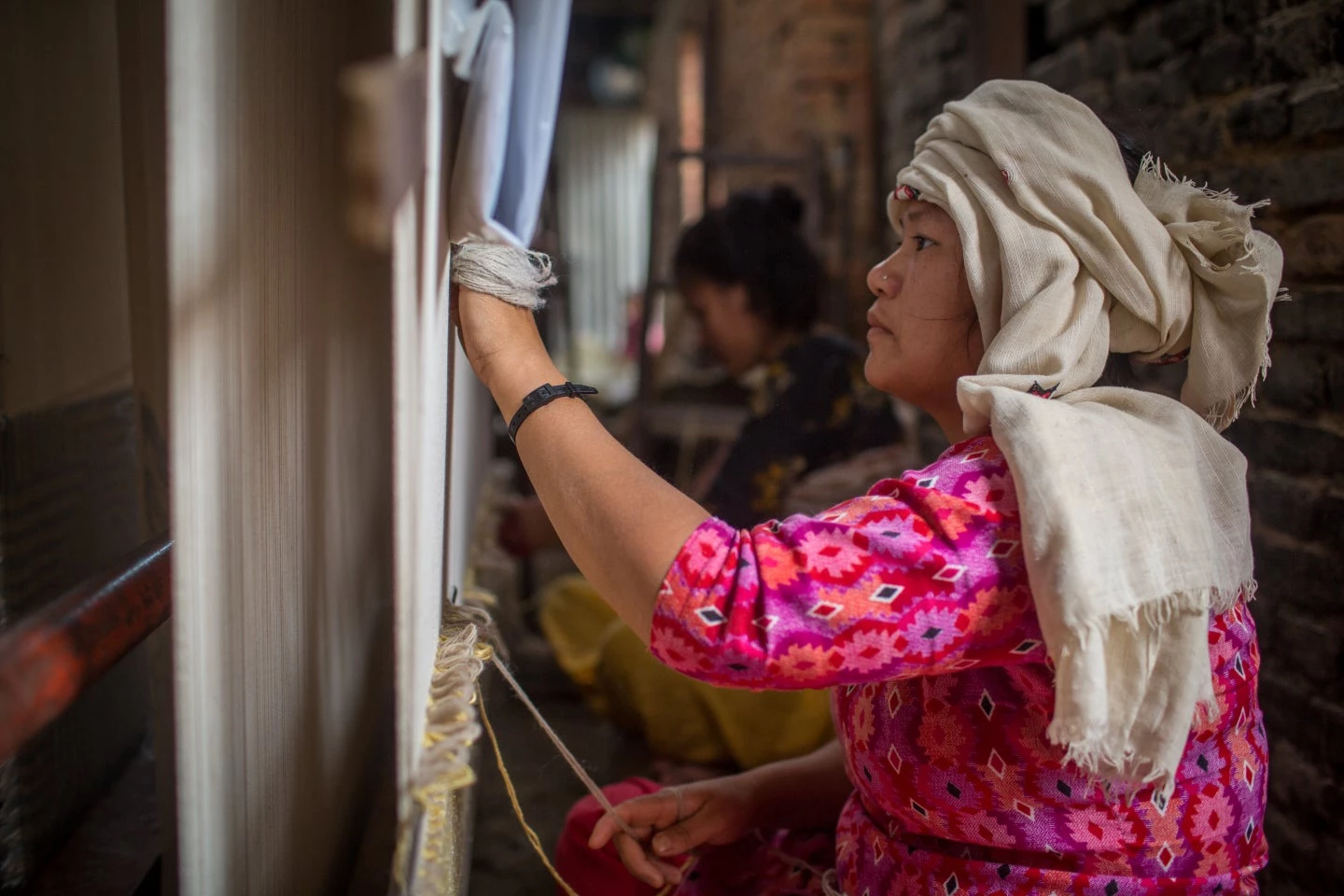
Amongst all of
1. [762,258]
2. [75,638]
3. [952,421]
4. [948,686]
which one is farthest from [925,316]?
[762,258]

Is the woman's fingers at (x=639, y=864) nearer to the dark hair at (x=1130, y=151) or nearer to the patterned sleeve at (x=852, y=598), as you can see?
the patterned sleeve at (x=852, y=598)

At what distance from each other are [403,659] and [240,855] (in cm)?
28

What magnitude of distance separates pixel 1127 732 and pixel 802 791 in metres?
0.61

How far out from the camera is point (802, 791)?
1.42 meters

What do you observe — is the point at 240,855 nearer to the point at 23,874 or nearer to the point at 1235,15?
the point at 23,874

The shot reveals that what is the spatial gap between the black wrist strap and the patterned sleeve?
198 mm

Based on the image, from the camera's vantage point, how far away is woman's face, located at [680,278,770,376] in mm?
2756

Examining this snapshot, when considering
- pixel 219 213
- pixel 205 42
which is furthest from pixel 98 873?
pixel 205 42

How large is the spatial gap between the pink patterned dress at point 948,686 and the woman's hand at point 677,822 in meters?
0.15

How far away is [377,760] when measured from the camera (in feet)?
4.33

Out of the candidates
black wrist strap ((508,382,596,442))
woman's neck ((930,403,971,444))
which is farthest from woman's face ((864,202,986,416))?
black wrist strap ((508,382,596,442))

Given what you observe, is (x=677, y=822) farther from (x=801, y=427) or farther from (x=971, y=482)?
(x=801, y=427)

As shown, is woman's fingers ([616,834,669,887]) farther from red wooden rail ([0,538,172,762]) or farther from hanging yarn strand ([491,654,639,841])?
red wooden rail ([0,538,172,762])

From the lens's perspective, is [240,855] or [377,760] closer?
[240,855]
